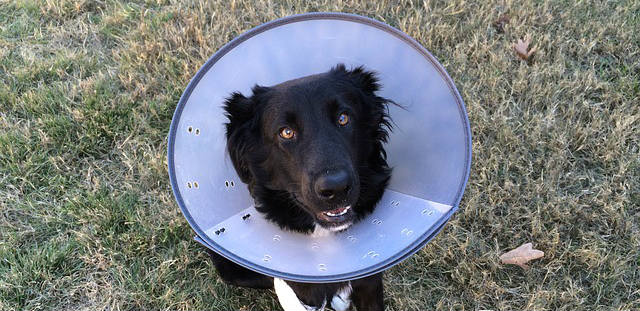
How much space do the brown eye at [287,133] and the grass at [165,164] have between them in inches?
40.1

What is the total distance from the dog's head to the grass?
68cm

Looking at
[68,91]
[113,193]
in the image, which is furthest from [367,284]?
[68,91]

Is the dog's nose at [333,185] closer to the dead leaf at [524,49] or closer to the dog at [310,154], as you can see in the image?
the dog at [310,154]

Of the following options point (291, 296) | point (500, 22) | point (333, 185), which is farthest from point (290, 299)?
point (500, 22)

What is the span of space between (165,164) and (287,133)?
4.46 feet

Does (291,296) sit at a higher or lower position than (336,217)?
lower

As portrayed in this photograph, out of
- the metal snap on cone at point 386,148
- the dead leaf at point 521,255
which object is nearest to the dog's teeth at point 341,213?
the metal snap on cone at point 386,148

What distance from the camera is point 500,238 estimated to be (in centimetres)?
317

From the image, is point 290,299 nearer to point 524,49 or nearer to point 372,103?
point 372,103

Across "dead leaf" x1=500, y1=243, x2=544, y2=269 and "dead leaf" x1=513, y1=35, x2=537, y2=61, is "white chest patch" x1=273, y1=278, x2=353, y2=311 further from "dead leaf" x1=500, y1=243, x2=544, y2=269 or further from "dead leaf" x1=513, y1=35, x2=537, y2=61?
"dead leaf" x1=513, y1=35, x2=537, y2=61

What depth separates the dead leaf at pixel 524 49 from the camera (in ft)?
13.3

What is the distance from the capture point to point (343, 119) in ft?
8.34

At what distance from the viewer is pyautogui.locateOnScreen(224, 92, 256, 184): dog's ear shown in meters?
2.72

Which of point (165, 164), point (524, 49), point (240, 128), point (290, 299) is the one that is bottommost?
point (290, 299)
